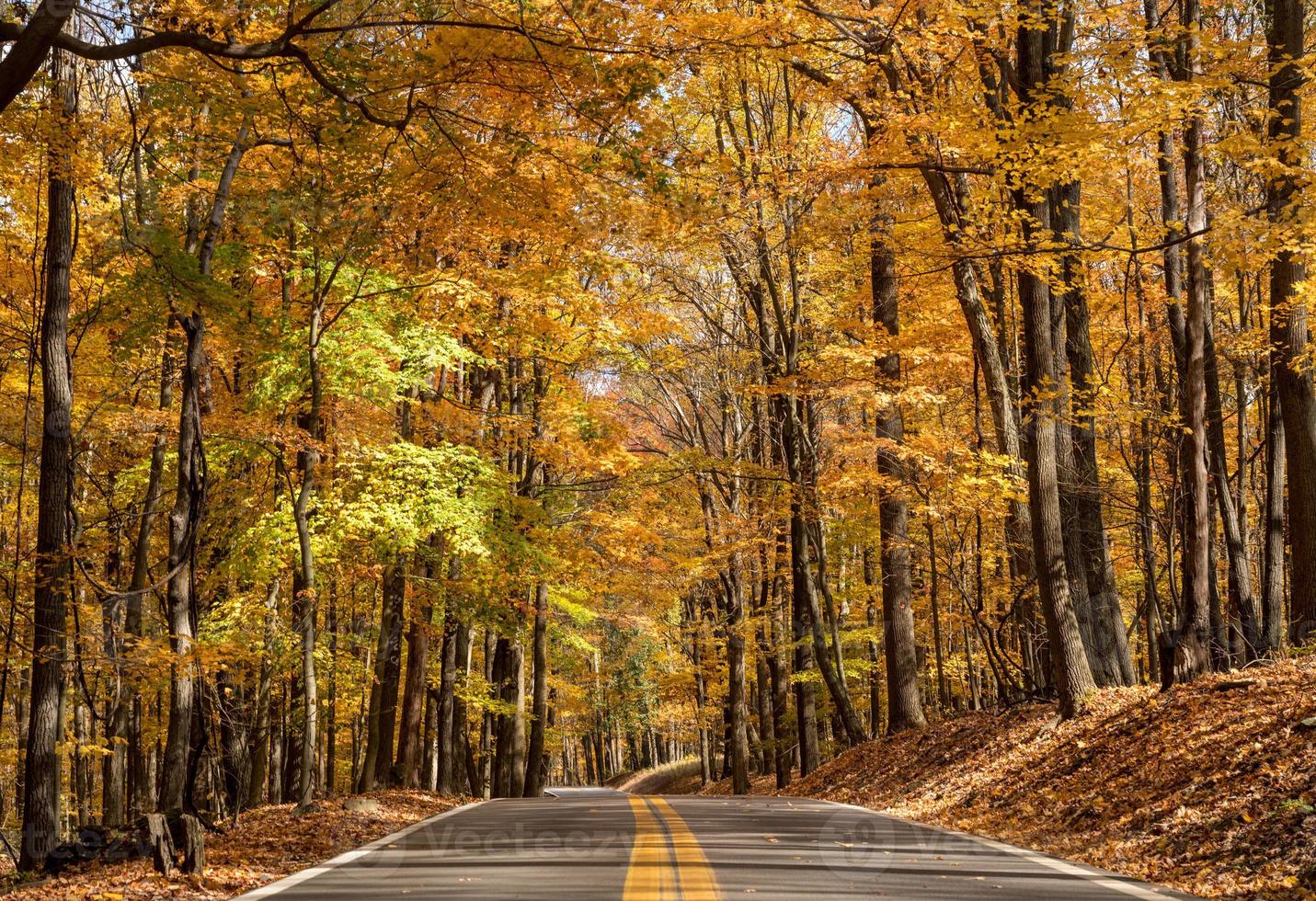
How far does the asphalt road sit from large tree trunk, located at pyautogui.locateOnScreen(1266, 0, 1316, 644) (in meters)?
6.25

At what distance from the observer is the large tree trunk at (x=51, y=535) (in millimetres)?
11523

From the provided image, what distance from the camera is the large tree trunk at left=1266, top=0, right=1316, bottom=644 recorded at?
12.8m

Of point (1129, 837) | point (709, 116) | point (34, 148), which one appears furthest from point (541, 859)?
point (709, 116)

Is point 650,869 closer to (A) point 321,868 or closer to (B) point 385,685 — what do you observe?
(A) point 321,868

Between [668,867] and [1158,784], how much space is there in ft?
16.2

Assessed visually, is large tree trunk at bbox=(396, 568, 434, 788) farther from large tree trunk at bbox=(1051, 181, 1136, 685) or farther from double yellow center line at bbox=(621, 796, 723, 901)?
large tree trunk at bbox=(1051, 181, 1136, 685)

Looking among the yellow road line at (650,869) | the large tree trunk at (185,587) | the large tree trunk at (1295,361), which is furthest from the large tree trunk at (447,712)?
the large tree trunk at (1295,361)

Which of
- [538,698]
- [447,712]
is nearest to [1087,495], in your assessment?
[538,698]

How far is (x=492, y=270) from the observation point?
1750 cm

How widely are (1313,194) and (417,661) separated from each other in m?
16.7

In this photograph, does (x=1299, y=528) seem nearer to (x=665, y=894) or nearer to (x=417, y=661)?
(x=665, y=894)

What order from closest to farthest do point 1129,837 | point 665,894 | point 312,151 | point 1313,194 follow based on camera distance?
point 665,894, point 1129,837, point 1313,194, point 312,151

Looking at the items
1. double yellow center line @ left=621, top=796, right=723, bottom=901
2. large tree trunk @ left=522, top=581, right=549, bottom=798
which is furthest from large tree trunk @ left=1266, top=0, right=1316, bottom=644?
large tree trunk @ left=522, top=581, right=549, bottom=798

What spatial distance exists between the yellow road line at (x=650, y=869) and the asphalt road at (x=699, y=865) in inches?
0.5
